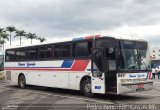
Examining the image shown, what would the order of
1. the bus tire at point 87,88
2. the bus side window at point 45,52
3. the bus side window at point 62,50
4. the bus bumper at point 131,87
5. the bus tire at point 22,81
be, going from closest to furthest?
the bus bumper at point 131,87, the bus tire at point 87,88, the bus side window at point 62,50, the bus side window at point 45,52, the bus tire at point 22,81

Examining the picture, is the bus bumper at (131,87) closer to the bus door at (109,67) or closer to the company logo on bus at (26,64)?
the bus door at (109,67)

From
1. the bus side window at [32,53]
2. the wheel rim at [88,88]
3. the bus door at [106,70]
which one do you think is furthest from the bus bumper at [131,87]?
the bus side window at [32,53]

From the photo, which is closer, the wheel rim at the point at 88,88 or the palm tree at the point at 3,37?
the wheel rim at the point at 88,88

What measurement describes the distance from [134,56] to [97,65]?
5.90ft

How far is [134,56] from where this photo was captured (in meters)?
16.9

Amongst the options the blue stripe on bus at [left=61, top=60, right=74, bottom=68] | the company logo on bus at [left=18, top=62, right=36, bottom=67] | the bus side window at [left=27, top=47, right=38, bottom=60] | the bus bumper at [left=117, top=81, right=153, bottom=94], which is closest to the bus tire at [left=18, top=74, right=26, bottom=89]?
the company logo on bus at [left=18, top=62, right=36, bottom=67]

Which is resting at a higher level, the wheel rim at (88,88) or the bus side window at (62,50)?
the bus side window at (62,50)

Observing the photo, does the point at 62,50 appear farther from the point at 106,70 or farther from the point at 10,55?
the point at 10,55

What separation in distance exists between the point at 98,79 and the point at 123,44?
2035 mm

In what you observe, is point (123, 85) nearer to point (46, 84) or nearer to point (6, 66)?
point (46, 84)

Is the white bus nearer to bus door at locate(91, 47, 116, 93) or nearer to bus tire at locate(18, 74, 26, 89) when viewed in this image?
bus door at locate(91, 47, 116, 93)

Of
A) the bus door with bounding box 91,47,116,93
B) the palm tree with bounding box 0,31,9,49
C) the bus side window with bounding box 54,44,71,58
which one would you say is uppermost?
the palm tree with bounding box 0,31,9,49

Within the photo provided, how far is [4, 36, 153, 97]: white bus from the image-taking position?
16406 millimetres

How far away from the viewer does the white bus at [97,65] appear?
16.4m
